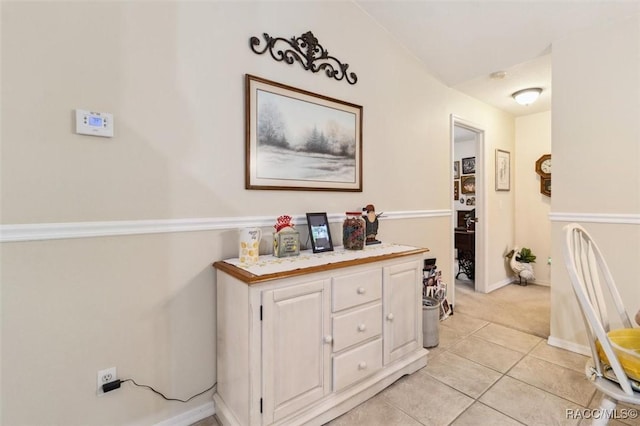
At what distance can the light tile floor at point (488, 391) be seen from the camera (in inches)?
61.9

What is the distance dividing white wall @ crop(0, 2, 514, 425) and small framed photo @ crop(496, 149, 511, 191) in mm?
3041

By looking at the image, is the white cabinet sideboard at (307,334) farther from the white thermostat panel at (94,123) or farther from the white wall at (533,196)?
the white wall at (533,196)

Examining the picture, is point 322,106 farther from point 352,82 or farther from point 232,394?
point 232,394

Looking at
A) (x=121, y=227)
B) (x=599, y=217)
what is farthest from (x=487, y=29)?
(x=121, y=227)

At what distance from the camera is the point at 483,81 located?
3064mm

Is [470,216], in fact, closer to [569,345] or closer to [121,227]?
[569,345]

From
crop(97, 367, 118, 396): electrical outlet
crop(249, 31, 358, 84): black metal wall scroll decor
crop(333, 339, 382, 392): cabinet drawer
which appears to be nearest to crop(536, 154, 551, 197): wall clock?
crop(249, 31, 358, 84): black metal wall scroll decor

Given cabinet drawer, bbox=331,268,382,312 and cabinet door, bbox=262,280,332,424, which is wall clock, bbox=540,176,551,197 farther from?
cabinet door, bbox=262,280,332,424

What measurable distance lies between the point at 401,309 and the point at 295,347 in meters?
0.81

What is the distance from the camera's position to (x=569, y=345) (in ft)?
7.54

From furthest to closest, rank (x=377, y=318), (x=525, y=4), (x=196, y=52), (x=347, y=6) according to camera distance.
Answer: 1. (x=347, y=6)
2. (x=525, y=4)
3. (x=377, y=318)
4. (x=196, y=52)

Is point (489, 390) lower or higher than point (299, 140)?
lower

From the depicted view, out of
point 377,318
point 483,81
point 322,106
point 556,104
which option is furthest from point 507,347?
point 483,81

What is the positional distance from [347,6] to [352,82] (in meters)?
0.55
